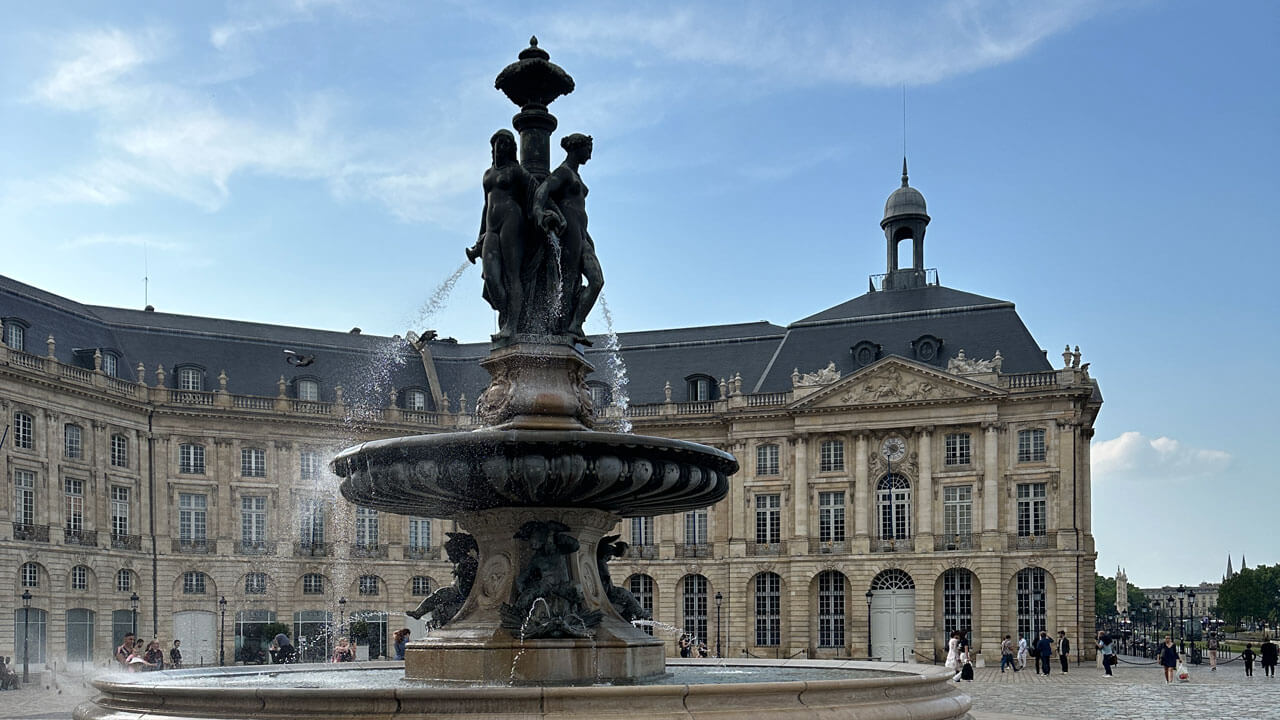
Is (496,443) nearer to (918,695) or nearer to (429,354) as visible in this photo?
(918,695)

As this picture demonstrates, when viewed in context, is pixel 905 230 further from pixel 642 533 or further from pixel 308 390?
pixel 308 390

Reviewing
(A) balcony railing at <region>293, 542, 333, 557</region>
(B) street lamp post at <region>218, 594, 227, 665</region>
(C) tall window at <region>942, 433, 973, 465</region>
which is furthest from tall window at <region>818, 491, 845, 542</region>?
(B) street lamp post at <region>218, 594, 227, 665</region>

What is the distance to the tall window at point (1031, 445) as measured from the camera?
57156mm

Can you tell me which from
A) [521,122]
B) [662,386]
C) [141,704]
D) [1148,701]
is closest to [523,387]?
[521,122]

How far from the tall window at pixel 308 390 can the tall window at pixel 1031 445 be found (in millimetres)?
29042

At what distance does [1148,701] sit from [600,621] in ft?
62.0

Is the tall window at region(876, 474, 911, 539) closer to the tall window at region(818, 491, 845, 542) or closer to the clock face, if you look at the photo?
the clock face

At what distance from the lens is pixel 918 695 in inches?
472

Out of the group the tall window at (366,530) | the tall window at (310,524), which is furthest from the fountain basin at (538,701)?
the tall window at (366,530)

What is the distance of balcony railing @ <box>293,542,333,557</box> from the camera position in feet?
195

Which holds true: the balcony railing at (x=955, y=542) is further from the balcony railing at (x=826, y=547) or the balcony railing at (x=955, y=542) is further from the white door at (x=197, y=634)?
the white door at (x=197, y=634)

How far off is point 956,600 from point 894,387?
29.0 feet

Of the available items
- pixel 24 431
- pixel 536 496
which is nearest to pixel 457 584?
pixel 536 496

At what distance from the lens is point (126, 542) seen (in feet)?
182
